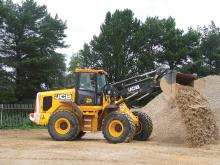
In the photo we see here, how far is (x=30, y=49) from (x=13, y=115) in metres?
16.3

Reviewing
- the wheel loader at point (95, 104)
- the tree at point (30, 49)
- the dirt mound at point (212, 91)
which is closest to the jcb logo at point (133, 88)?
the wheel loader at point (95, 104)

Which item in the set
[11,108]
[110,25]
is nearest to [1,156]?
[11,108]

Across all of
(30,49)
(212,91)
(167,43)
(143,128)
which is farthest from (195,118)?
(167,43)

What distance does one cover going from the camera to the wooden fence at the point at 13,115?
21422 millimetres

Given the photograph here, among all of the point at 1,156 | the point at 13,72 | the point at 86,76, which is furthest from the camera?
the point at 13,72

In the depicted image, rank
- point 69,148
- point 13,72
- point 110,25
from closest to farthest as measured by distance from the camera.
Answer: point 69,148 < point 13,72 < point 110,25

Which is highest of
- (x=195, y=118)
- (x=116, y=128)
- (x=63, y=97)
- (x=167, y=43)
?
(x=167, y=43)

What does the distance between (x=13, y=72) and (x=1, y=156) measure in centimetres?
2775

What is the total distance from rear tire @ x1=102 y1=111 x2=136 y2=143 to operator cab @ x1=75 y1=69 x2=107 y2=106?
0.94 metres

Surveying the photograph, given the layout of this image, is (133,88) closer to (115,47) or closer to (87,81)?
(87,81)

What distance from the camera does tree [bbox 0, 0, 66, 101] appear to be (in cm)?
3700

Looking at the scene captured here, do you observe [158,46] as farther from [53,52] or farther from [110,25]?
[53,52]

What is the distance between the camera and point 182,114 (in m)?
13.1

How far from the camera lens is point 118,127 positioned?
543 inches
